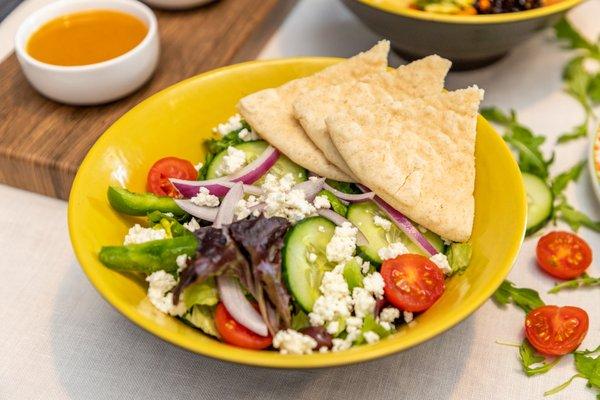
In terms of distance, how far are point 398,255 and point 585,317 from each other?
0.75 metres

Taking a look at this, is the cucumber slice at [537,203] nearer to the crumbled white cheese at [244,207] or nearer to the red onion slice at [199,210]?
the crumbled white cheese at [244,207]

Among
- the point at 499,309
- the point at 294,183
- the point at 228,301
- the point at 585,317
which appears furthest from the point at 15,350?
the point at 585,317

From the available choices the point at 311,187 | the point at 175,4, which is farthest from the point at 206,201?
the point at 175,4

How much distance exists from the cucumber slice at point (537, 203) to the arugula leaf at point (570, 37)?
1.16 m

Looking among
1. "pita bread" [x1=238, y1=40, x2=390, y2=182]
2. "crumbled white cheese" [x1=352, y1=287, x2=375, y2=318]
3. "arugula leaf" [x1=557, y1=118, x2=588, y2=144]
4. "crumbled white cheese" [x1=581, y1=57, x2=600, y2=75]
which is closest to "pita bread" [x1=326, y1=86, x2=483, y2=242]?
"pita bread" [x1=238, y1=40, x2=390, y2=182]

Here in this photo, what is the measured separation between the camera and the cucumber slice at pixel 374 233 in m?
2.35

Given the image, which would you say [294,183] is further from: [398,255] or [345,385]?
[345,385]

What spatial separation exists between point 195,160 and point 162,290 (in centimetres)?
75

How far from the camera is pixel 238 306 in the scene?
212 cm

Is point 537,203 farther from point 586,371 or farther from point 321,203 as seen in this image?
point 321,203

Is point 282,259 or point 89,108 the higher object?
point 282,259

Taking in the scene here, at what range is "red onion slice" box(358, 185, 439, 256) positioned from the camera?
2.39 m

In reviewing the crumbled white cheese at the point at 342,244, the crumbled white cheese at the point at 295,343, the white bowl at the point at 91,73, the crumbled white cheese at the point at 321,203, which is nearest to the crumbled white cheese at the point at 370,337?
the crumbled white cheese at the point at 295,343

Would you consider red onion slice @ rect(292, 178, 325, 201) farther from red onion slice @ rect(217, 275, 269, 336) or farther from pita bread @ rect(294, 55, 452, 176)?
red onion slice @ rect(217, 275, 269, 336)
